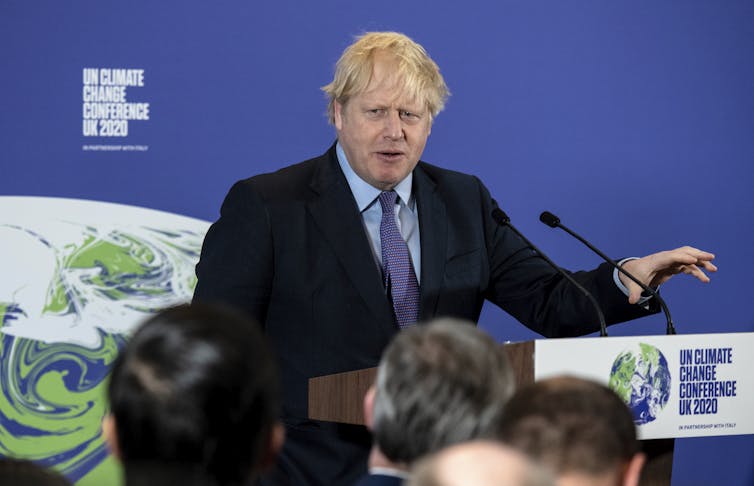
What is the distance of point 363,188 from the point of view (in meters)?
3.23

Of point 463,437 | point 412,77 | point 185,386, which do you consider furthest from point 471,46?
point 185,386

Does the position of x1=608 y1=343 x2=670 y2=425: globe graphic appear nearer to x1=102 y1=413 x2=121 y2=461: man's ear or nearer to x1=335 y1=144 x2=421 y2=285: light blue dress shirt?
x1=335 y1=144 x2=421 y2=285: light blue dress shirt

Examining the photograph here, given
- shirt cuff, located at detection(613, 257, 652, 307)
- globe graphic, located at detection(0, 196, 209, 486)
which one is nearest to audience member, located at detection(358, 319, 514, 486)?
shirt cuff, located at detection(613, 257, 652, 307)

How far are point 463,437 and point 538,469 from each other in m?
0.44

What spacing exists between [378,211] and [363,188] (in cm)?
8

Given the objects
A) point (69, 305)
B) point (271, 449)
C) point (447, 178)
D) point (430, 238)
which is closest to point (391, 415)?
point (271, 449)

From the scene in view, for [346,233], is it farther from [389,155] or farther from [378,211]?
[389,155]

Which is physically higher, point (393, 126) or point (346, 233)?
point (393, 126)

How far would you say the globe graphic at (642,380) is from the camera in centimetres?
254

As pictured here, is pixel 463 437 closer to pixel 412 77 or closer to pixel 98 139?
pixel 412 77

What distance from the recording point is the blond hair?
10.5 feet

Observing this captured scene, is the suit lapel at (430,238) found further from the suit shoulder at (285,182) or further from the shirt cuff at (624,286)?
the shirt cuff at (624,286)

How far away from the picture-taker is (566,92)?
4371mm

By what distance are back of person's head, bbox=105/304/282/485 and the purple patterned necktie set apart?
1.76 meters
